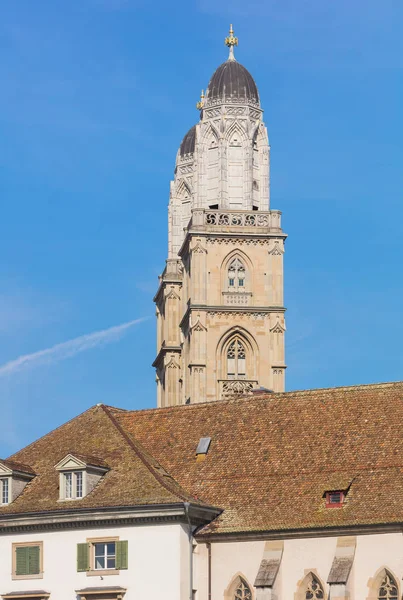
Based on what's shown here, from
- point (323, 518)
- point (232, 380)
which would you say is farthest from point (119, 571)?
point (232, 380)

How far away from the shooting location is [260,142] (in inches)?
5901

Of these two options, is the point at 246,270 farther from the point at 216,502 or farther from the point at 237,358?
the point at 216,502

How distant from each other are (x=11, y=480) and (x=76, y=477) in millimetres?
3124

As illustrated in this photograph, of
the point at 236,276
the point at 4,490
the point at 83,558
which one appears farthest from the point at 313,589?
the point at 236,276

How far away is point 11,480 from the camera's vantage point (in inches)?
3228

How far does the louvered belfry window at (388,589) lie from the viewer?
75.4 metres

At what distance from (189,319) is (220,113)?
54.1 ft

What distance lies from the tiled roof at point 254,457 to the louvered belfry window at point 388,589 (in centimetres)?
233

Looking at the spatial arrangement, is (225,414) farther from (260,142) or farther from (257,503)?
(260,142)

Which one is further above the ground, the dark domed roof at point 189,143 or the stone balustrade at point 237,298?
the dark domed roof at point 189,143

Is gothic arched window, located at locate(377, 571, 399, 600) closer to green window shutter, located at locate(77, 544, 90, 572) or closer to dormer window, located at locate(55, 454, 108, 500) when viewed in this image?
green window shutter, located at locate(77, 544, 90, 572)

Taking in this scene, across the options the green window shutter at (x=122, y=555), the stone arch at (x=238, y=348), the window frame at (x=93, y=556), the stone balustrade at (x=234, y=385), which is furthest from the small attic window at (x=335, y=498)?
the stone arch at (x=238, y=348)

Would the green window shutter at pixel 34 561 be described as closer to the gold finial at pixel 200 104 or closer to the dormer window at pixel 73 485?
the dormer window at pixel 73 485

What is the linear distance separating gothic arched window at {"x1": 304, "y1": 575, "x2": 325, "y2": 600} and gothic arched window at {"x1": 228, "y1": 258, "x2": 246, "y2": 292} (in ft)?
233
